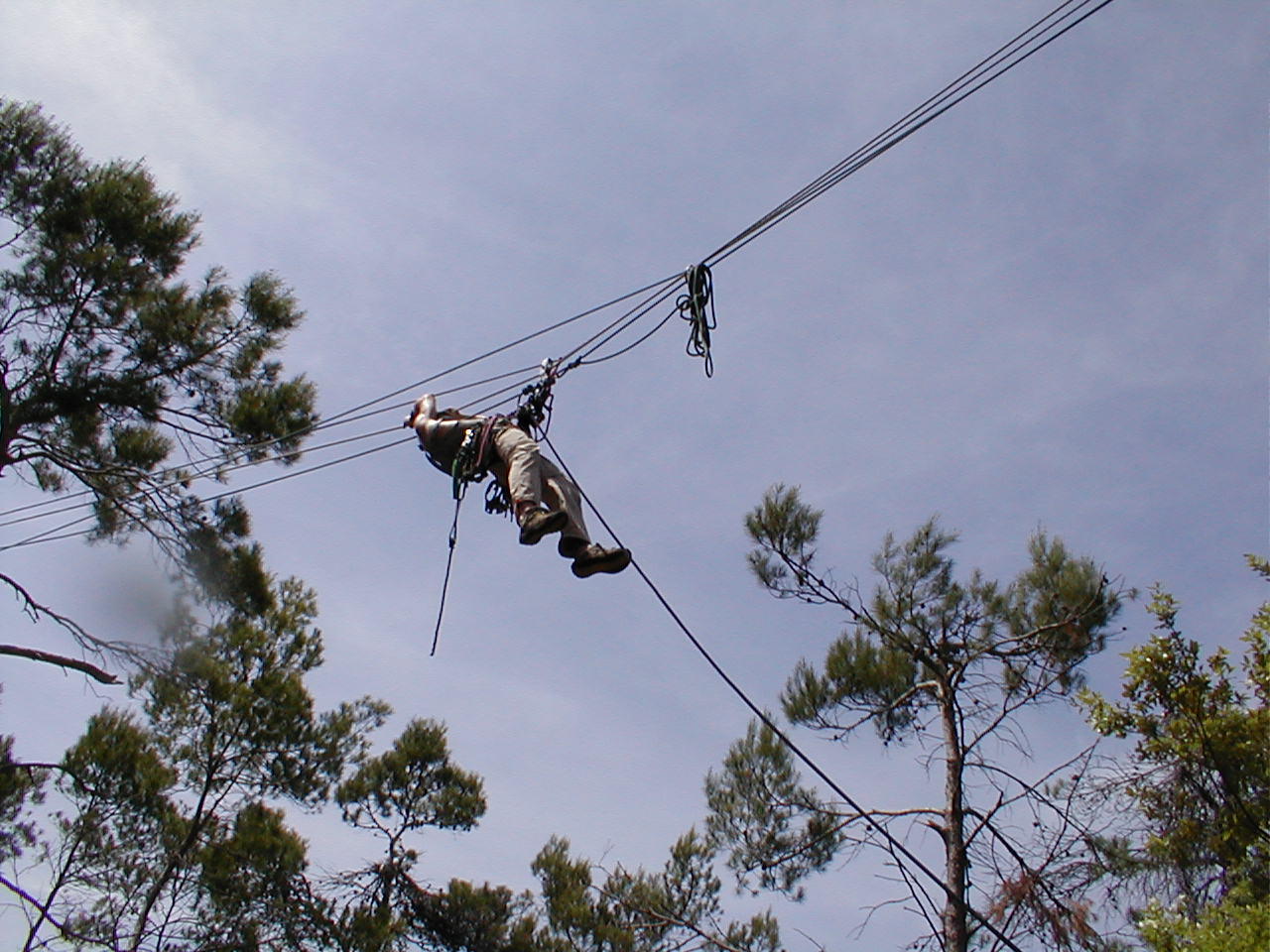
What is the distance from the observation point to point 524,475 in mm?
4512

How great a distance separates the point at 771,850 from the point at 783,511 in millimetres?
2682

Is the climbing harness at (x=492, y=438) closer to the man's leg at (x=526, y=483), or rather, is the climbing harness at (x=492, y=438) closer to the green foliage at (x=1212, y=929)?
the man's leg at (x=526, y=483)

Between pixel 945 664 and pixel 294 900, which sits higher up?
pixel 945 664

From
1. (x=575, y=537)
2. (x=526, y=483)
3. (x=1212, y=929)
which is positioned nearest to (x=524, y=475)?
(x=526, y=483)

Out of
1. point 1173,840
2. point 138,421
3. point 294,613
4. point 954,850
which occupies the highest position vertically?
point 294,613

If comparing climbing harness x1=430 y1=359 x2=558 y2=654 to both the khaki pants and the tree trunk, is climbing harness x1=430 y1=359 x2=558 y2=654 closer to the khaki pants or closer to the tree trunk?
the khaki pants

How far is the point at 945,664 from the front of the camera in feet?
28.8

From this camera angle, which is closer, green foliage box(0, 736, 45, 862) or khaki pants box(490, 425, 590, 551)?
khaki pants box(490, 425, 590, 551)

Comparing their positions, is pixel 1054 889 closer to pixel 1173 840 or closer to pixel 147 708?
pixel 1173 840

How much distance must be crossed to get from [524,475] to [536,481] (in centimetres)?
5

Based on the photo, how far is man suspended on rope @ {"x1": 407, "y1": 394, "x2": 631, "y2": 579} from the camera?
4281 mm

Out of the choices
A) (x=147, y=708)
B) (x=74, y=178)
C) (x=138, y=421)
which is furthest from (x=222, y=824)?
(x=74, y=178)

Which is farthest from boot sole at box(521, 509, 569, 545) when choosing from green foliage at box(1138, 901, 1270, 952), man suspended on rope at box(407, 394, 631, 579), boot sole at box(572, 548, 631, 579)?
green foliage at box(1138, 901, 1270, 952)

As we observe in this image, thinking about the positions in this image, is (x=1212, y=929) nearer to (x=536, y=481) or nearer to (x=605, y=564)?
(x=605, y=564)
